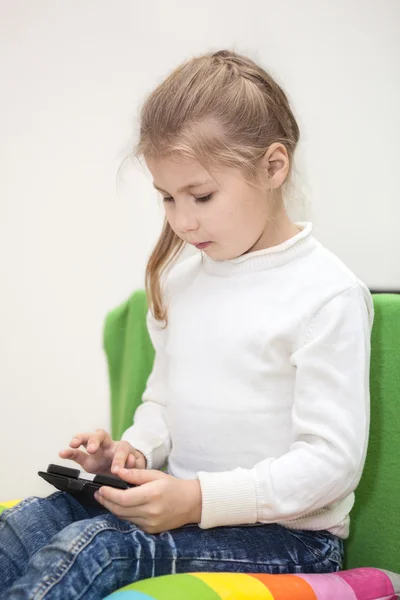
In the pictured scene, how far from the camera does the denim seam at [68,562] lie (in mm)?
722

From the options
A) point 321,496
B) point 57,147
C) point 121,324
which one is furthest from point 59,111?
point 321,496

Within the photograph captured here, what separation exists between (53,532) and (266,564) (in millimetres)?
250

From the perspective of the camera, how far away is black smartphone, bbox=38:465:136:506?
0.86 m

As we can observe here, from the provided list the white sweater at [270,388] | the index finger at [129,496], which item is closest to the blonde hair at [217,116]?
the white sweater at [270,388]

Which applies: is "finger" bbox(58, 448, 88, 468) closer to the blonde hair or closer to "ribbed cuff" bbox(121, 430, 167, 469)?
"ribbed cuff" bbox(121, 430, 167, 469)

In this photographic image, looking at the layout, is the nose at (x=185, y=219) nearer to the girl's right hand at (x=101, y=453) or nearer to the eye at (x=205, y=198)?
the eye at (x=205, y=198)

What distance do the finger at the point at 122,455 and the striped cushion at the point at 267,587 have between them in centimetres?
19

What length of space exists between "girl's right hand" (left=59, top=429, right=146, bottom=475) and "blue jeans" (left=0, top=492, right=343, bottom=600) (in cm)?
6

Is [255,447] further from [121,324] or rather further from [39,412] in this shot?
[39,412]

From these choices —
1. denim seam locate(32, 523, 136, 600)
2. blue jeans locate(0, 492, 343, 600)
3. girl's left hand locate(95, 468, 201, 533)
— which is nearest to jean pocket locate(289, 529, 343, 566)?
blue jeans locate(0, 492, 343, 600)

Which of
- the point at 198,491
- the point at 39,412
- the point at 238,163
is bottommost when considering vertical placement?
the point at 39,412

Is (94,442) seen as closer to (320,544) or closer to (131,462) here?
(131,462)

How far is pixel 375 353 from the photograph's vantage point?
1013 millimetres

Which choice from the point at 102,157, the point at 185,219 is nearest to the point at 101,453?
the point at 185,219
